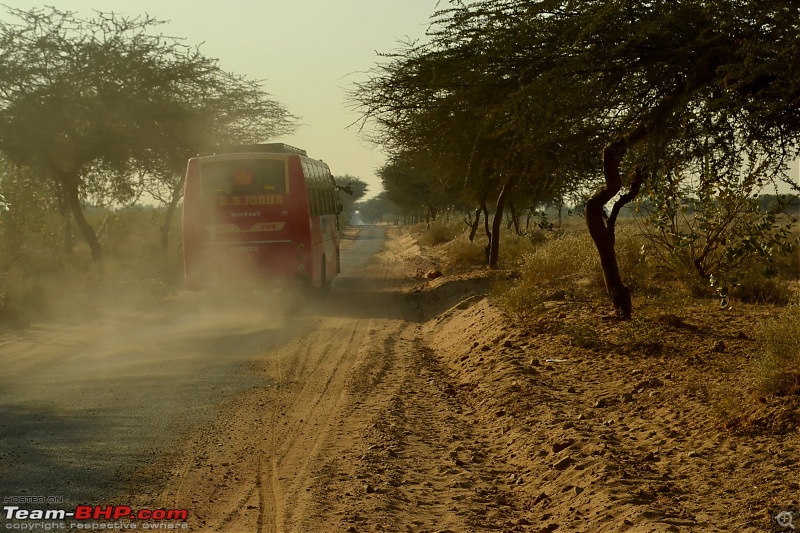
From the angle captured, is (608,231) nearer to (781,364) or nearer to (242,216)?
(781,364)

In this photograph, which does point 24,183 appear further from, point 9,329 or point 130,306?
point 9,329

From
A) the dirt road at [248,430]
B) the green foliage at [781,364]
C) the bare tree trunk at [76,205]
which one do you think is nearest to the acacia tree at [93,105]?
the bare tree trunk at [76,205]

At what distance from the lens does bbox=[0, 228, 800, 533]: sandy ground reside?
5918 mm

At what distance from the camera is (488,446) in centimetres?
799

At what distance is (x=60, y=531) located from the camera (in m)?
5.55

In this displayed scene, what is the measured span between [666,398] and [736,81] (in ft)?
9.22

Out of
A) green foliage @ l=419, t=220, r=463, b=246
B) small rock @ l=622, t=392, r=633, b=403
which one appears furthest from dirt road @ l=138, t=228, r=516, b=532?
green foliage @ l=419, t=220, r=463, b=246

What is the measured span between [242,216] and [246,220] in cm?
12

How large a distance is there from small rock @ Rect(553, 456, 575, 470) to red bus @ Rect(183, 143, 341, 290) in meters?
13.2

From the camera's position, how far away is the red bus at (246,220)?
1950 centimetres

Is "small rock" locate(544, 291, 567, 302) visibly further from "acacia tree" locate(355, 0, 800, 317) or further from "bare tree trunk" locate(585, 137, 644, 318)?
"acacia tree" locate(355, 0, 800, 317)

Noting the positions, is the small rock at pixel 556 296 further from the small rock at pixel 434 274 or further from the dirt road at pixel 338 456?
the small rock at pixel 434 274

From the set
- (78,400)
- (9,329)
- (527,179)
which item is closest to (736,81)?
(527,179)

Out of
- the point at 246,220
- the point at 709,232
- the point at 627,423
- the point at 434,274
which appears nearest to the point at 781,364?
the point at 627,423
